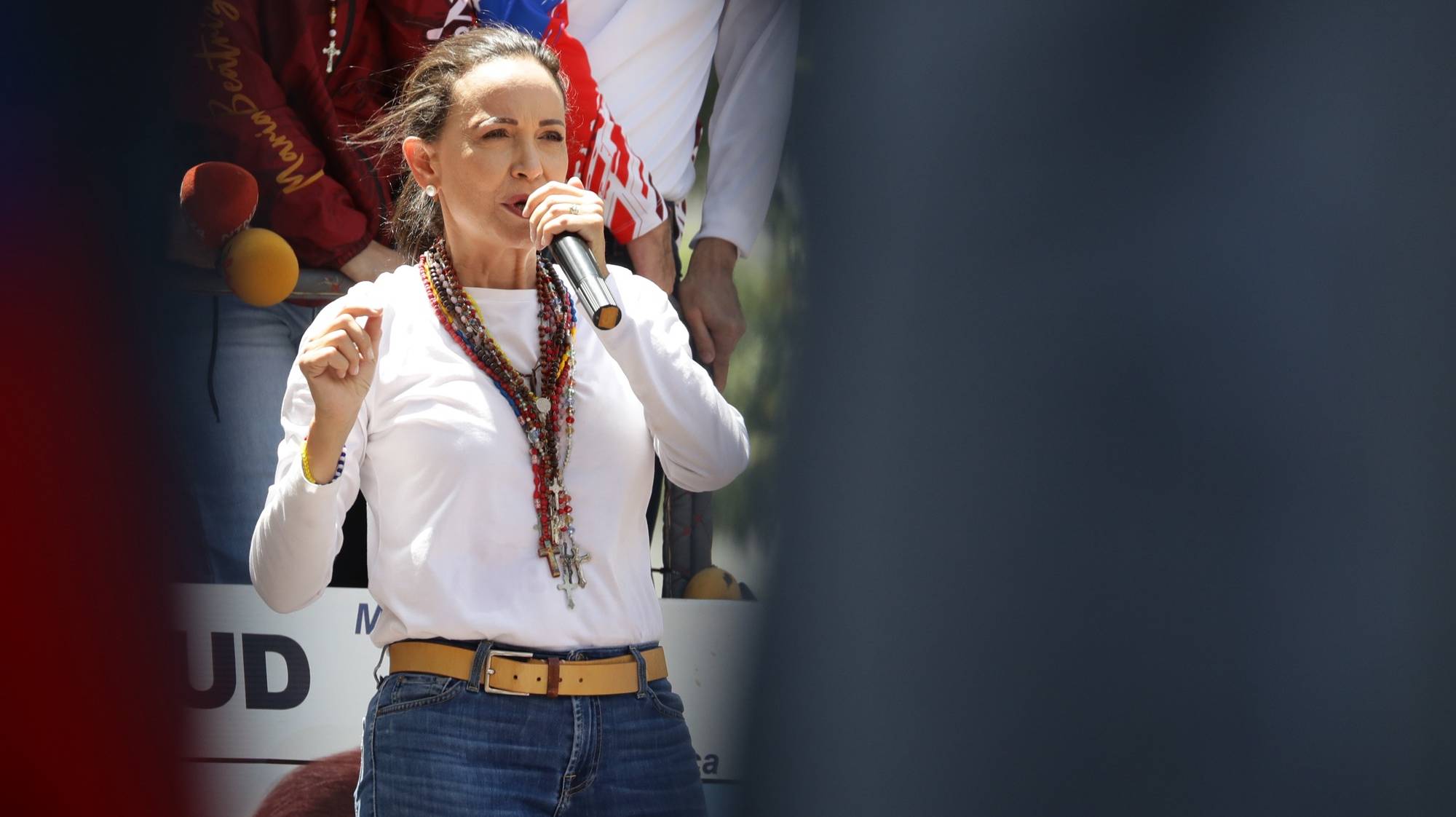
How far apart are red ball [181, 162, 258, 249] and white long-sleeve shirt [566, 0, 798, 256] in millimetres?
601

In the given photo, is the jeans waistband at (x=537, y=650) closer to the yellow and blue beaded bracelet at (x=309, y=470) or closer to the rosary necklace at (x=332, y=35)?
the yellow and blue beaded bracelet at (x=309, y=470)

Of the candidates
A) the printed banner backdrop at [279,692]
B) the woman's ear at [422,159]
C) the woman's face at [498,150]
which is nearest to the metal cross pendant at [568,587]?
the woman's face at [498,150]

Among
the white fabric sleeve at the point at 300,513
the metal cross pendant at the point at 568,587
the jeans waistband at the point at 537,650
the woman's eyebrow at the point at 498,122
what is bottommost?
the jeans waistband at the point at 537,650

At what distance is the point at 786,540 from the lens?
228cm

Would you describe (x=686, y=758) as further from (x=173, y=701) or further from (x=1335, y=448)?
(x=1335, y=448)

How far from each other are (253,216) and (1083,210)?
4.45 feet

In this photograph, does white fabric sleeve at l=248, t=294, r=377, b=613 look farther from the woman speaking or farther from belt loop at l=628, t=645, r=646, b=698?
belt loop at l=628, t=645, r=646, b=698

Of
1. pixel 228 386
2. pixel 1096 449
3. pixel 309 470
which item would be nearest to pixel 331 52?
pixel 228 386

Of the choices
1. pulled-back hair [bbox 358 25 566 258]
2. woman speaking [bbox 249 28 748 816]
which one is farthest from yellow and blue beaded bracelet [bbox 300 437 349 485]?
pulled-back hair [bbox 358 25 566 258]

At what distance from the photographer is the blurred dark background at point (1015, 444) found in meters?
2.21

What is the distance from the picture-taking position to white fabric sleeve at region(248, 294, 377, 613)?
5.00 feet

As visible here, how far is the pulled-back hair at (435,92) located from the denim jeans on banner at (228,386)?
1.49 feet

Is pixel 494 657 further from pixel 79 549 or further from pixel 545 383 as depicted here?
pixel 79 549

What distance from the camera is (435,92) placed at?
1750mm
